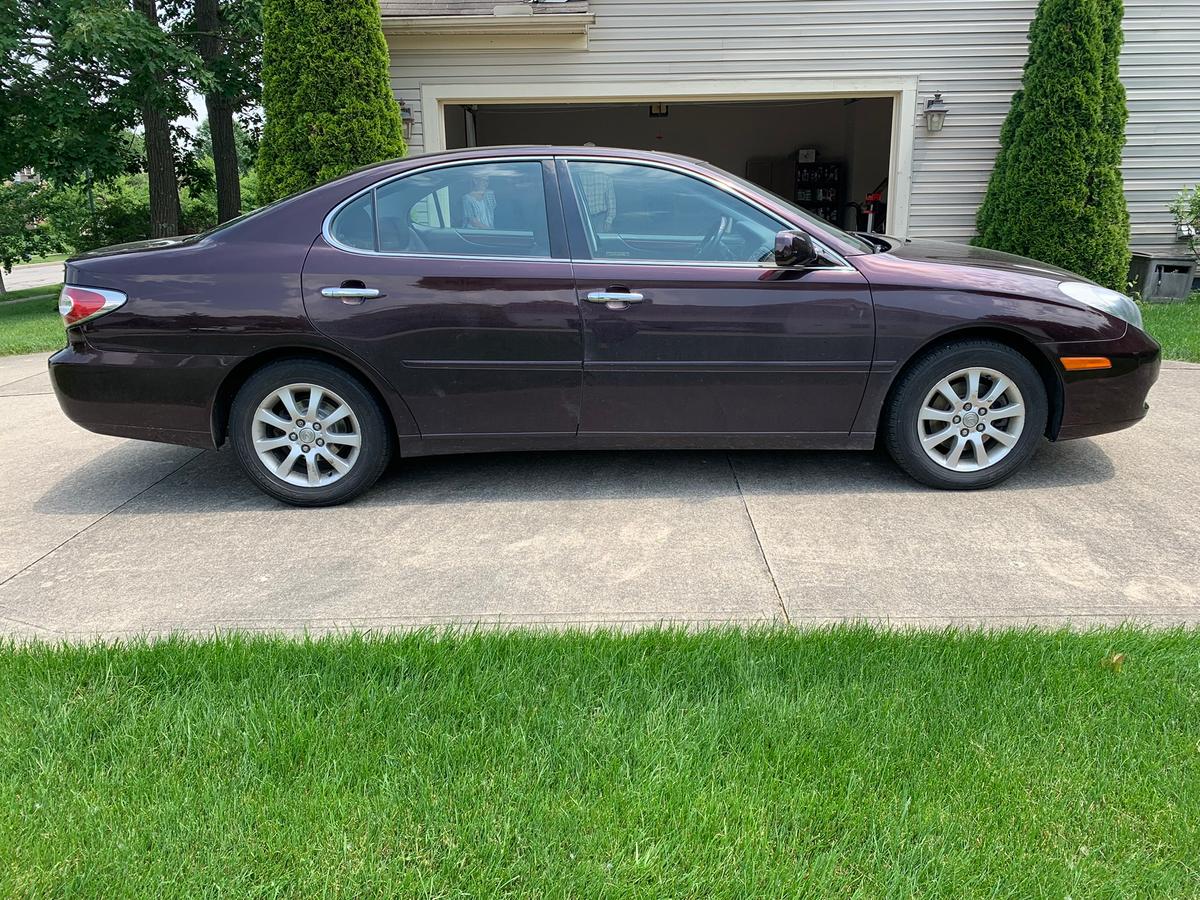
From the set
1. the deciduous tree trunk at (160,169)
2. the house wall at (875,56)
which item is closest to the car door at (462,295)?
the house wall at (875,56)

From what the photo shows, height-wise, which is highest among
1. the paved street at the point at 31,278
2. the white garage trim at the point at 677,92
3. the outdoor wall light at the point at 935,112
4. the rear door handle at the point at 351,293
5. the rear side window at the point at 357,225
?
the white garage trim at the point at 677,92

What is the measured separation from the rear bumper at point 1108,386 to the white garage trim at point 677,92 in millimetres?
6831

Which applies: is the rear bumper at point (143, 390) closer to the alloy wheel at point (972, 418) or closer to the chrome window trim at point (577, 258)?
the chrome window trim at point (577, 258)

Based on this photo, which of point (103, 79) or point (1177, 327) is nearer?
point (1177, 327)

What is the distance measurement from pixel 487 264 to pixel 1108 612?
2935 millimetres

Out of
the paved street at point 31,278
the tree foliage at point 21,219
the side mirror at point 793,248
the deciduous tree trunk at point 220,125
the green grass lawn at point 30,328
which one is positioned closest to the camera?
the side mirror at point 793,248

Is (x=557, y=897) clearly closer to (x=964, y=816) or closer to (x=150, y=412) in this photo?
(x=964, y=816)

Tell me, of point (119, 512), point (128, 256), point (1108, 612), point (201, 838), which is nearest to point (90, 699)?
point (201, 838)

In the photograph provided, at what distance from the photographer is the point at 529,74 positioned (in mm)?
10148

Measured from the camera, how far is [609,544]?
12.5 feet

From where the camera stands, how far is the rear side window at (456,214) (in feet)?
13.7

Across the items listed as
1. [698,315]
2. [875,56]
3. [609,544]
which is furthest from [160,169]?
[609,544]

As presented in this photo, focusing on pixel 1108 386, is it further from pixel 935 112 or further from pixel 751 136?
pixel 751 136

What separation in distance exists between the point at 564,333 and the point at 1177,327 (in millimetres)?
7005
